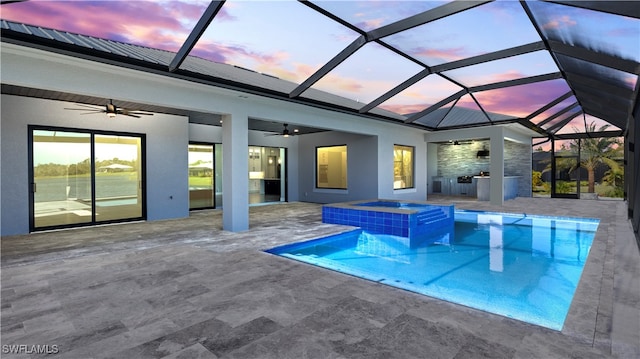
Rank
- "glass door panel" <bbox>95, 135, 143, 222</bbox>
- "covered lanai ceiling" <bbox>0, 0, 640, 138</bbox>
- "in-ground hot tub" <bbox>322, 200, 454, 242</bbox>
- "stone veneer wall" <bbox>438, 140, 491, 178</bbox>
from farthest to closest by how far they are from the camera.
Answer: "stone veneer wall" <bbox>438, 140, 491, 178</bbox> < "glass door panel" <bbox>95, 135, 143, 222</bbox> < "in-ground hot tub" <bbox>322, 200, 454, 242</bbox> < "covered lanai ceiling" <bbox>0, 0, 640, 138</bbox>

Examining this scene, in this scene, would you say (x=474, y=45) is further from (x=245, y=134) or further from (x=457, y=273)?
(x=245, y=134)

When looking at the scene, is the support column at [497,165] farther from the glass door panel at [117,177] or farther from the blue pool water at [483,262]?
the glass door panel at [117,177]

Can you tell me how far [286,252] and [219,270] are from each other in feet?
4.94

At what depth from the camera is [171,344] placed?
7.48 feet

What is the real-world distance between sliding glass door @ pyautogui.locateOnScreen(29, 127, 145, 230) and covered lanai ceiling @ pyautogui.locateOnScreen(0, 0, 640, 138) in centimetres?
325

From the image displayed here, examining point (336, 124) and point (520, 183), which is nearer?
point (336, 124)

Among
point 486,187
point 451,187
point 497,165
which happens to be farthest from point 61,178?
point 451,187

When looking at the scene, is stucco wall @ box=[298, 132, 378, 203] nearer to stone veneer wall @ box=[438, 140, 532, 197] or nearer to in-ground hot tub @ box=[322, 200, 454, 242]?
in-ground hot tub @ box=[322, 200, 454, 242]

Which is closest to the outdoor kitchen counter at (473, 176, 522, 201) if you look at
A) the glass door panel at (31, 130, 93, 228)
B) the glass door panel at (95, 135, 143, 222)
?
the glass door panel at (95, 135, 143, 222)

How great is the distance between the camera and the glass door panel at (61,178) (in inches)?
269

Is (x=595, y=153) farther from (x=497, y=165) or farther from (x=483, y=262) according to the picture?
(x=483, y=262)

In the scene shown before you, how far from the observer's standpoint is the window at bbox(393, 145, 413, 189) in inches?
477

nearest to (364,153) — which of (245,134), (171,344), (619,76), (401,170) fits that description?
(401,170)

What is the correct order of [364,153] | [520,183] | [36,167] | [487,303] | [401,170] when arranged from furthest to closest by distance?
[520,183] → [401,170] → [364,153] → [36,167] → [487,303]
